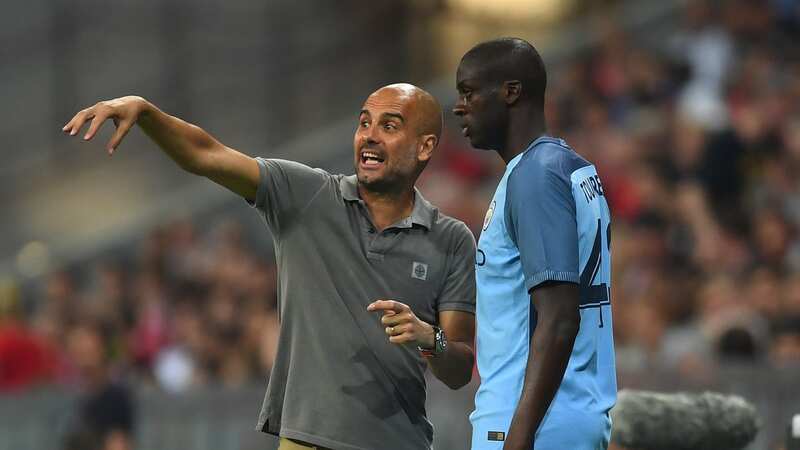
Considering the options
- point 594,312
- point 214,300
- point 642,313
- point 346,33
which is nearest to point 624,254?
point 642,313

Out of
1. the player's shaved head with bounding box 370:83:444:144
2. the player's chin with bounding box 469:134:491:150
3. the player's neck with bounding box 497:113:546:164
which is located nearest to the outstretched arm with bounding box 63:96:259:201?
the player's shaved head with bounding box 370:83:444:144

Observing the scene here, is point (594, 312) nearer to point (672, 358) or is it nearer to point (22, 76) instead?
point (672, 358)

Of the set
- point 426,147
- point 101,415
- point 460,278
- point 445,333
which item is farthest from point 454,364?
point 101,415

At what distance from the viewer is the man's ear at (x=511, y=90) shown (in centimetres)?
444

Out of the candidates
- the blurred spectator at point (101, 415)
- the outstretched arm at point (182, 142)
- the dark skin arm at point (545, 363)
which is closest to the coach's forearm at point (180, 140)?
the outstretched arm at point (182, 142)

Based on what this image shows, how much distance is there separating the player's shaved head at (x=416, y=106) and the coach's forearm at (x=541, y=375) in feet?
4.96

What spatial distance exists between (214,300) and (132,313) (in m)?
0.82

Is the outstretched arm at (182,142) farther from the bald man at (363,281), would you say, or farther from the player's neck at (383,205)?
the player's neck at (383,205)

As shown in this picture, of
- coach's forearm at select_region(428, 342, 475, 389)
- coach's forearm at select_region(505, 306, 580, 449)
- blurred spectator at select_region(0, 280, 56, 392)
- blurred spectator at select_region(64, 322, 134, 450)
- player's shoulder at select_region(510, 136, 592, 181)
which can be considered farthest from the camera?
blurred spectator at select_region(0, 280, 56, 392)

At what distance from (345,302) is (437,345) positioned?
516 millimetres

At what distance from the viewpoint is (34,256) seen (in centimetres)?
1673

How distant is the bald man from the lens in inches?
206

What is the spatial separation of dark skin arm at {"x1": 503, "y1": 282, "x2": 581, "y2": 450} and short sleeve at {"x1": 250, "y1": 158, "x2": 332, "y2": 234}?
1441mm

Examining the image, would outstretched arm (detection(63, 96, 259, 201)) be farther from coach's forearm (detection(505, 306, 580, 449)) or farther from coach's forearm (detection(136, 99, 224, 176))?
coach's forearm (detection(505, 306, 580, 449))
